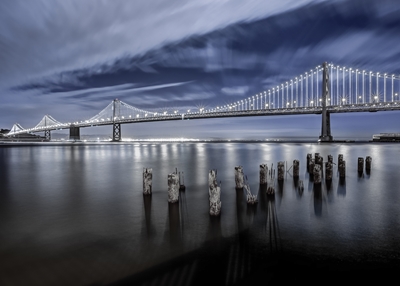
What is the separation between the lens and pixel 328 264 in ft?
11.4

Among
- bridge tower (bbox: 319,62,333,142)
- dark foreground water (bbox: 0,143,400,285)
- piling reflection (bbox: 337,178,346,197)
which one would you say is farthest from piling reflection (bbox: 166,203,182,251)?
bridge tower (bbox: 319,62,333,142)

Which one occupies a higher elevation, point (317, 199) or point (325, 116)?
point (325, 116)

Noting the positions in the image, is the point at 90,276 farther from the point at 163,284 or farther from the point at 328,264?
the point at 328,264

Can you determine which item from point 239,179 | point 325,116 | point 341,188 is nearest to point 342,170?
point 341,188

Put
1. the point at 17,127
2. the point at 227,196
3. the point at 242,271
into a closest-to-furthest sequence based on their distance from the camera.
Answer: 1. the point at 242,271
2. the point at 227,196
3. the point at 17,127

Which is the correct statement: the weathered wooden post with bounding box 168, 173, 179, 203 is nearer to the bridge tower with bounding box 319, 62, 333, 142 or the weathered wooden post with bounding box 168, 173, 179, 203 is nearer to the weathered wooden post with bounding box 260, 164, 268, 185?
the weathered wooden post with bounding box 260, 164, 268, 185

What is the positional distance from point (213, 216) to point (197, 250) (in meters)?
1.61

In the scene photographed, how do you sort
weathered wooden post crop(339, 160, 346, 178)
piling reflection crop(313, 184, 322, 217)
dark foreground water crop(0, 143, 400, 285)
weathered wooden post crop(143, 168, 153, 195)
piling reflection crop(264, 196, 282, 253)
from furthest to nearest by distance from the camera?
weathered wooden post crop(339, 160, 346, 178)
weathered wooden post crop(143, 168, 153, 195)
piling reflection crop(313, 184, 322, 217)
piling reflection crop(264, 196, 282, 253)
dark foreground water crop(0, 143, 400, 285)

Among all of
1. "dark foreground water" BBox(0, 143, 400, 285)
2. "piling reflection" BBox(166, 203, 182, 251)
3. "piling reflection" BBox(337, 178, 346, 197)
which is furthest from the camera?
"piling reflection" BBox(337, 178, 346, 197)

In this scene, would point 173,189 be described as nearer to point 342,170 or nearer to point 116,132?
point 342,170

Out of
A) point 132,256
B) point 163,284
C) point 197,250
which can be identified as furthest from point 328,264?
point 132,256

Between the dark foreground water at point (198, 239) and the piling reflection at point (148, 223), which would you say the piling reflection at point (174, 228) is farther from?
the piling reflection at point (148, 223)

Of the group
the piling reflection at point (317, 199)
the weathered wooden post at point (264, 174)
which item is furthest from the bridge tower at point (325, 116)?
the weathered wooden post at point (264, 174)

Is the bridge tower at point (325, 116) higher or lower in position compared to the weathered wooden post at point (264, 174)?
higher
